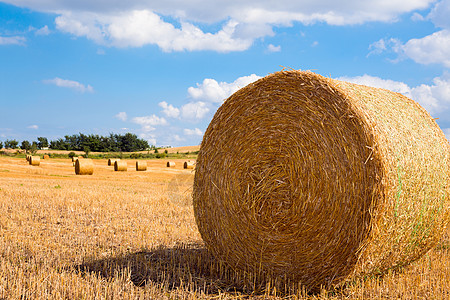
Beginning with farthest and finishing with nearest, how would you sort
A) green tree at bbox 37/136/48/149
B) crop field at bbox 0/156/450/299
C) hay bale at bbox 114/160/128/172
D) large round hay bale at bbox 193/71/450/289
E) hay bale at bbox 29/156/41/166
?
green tree at bbox 37/136/48/149 → hay bale at bbox 29/156/41/166 → hay bale at bbox 114/160/128/172 → crop field at bbox 0/156/450/299 → large round hay bale at bbox 193/71/450/289

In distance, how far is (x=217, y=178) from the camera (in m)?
5.68

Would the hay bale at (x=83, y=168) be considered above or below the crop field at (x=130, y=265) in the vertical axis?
above

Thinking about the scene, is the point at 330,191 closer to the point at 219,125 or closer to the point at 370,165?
the point at 370,165

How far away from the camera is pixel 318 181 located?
4746 millimetres

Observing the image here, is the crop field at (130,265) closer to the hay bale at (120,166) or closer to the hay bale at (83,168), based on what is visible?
the hay bale at (83,168)

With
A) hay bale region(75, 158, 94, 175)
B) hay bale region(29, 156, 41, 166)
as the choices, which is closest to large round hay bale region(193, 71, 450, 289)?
hay bale region(75, 158, 94, 175)

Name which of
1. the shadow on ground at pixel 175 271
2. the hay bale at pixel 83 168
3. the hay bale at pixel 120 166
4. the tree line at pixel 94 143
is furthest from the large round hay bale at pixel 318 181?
the tree line at pixel 94 143

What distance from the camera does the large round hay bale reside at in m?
4.60

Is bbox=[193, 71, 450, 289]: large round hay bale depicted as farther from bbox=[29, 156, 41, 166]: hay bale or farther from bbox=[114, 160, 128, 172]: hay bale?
bbox=[29, 156, 41, 166]: hay bale

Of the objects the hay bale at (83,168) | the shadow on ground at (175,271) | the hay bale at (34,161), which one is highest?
the hay bale at (34,161)

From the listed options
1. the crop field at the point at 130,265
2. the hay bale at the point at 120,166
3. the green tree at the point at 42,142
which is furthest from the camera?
the green tree at the point at 42,142

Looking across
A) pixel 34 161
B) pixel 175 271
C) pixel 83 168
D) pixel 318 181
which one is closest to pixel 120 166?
pixel 83 168

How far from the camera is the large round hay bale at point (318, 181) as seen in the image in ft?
15.1

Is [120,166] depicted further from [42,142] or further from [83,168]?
[42,142]
